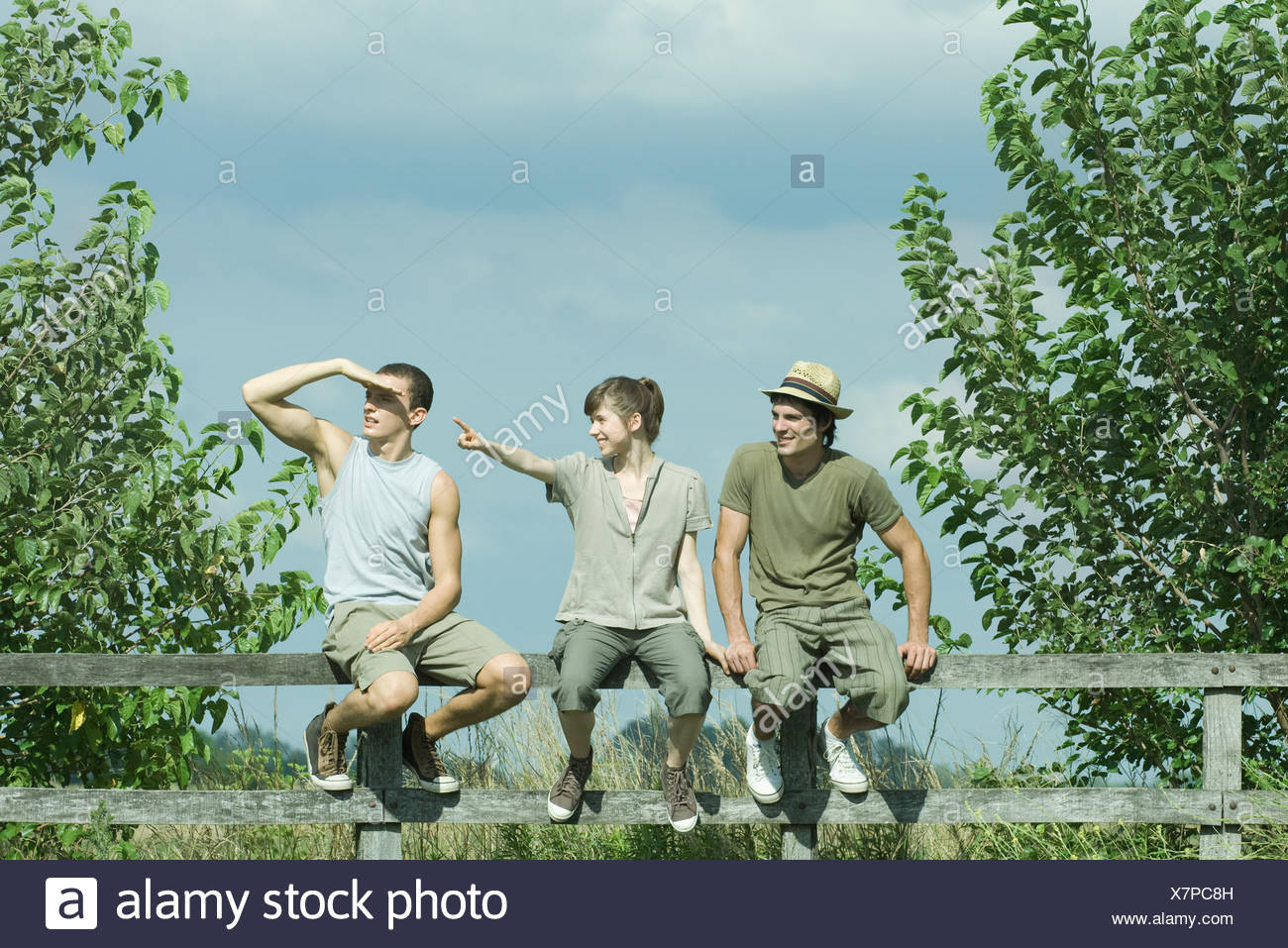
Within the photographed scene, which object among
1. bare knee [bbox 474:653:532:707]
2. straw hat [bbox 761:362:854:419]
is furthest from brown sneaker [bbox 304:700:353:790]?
straw hat [bbox 761:362:854:419]

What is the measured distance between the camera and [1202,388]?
691 cm

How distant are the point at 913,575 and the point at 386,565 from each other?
2.19 metres

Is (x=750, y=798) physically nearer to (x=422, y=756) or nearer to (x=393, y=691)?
(x=422, y=756)

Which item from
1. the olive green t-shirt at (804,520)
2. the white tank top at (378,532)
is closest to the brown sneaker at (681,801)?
the olive green t-shirt at (804,520)

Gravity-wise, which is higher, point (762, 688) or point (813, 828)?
point (762, 688)

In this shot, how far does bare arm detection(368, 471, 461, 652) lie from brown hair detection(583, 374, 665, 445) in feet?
2.16

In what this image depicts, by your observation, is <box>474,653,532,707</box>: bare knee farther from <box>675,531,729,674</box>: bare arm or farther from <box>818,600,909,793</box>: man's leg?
<box>818,600,909,793</box>: man's leg

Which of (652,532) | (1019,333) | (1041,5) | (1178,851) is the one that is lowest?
(1178,851)

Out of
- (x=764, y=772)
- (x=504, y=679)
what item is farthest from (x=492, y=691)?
(x=764, y=772)

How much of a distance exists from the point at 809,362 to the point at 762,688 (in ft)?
4.64

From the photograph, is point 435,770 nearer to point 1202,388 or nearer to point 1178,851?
point 1178,851

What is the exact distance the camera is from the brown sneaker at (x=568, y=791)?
5586mm

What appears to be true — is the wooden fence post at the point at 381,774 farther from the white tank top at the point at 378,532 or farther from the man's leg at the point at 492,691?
the white tank top at the point at 378,532
